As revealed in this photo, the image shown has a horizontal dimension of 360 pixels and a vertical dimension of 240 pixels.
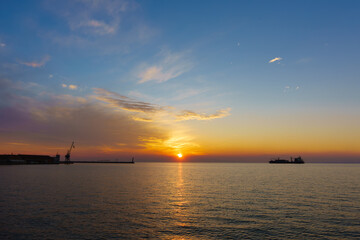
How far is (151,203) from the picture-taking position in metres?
45.4

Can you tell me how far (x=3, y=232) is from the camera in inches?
1040

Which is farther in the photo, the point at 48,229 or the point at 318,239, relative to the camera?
the point at 48,229

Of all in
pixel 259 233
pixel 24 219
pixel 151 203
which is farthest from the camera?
pixel 151 203

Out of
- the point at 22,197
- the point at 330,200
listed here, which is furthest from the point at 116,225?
the point at 330,200

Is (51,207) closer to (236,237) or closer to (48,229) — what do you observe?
(48,229)

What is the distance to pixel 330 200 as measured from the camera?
48438mm

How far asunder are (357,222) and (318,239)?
37.1 ft

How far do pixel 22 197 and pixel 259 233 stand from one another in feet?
157

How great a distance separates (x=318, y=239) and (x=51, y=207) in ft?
132

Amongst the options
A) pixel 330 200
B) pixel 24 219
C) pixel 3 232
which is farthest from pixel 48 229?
pixel 330 200

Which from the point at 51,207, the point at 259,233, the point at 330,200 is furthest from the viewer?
the point at 330,200

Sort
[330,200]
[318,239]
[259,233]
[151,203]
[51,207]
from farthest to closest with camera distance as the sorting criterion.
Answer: [330,200] → [151,203] → [51,207] → [259,233] → [318,239]

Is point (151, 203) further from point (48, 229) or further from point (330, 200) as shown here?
point (330, 200)

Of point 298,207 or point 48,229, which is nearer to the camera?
point 48,229
